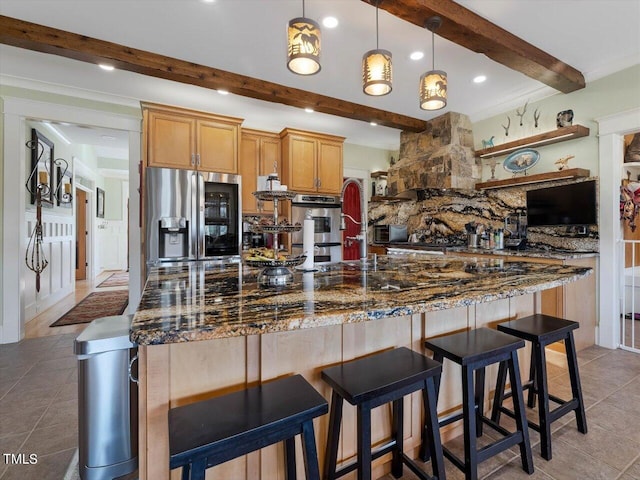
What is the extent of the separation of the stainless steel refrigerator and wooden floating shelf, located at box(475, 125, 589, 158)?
3190mm

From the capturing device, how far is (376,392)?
1.05m

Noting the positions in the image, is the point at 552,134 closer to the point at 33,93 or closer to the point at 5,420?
the point at 5,420

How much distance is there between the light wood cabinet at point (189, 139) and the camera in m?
3.35

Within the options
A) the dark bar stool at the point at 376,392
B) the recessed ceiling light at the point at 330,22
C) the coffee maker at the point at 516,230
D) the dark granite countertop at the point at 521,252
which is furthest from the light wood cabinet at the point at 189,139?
the coffee maker at the point at 516,230

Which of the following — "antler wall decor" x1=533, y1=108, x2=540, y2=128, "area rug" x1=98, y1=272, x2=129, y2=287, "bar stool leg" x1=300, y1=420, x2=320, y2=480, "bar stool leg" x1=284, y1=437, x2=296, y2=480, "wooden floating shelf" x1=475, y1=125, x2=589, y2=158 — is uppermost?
"antler wall decor" x1=533, y1=108, x2=540, y2=128

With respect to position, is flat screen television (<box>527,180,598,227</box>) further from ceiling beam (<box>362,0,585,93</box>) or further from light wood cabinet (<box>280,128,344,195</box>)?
light wood cabinet (<box>280,128,344,195</box>)

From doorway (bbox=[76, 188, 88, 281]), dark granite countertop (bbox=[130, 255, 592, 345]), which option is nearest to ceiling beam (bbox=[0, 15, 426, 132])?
dark granite countertop (bbox=[130, 255, 592, 345])

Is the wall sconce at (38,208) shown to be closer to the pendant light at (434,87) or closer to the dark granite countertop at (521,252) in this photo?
the pendant light at (434,87)

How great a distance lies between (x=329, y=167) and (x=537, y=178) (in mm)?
2536

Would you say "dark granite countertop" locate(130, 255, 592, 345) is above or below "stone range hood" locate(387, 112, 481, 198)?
below

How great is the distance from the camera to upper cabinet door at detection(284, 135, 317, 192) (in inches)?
164

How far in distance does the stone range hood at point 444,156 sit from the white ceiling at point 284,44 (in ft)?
1.08

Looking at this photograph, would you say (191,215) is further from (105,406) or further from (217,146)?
(105,406)

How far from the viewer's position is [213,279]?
151 centimetres
